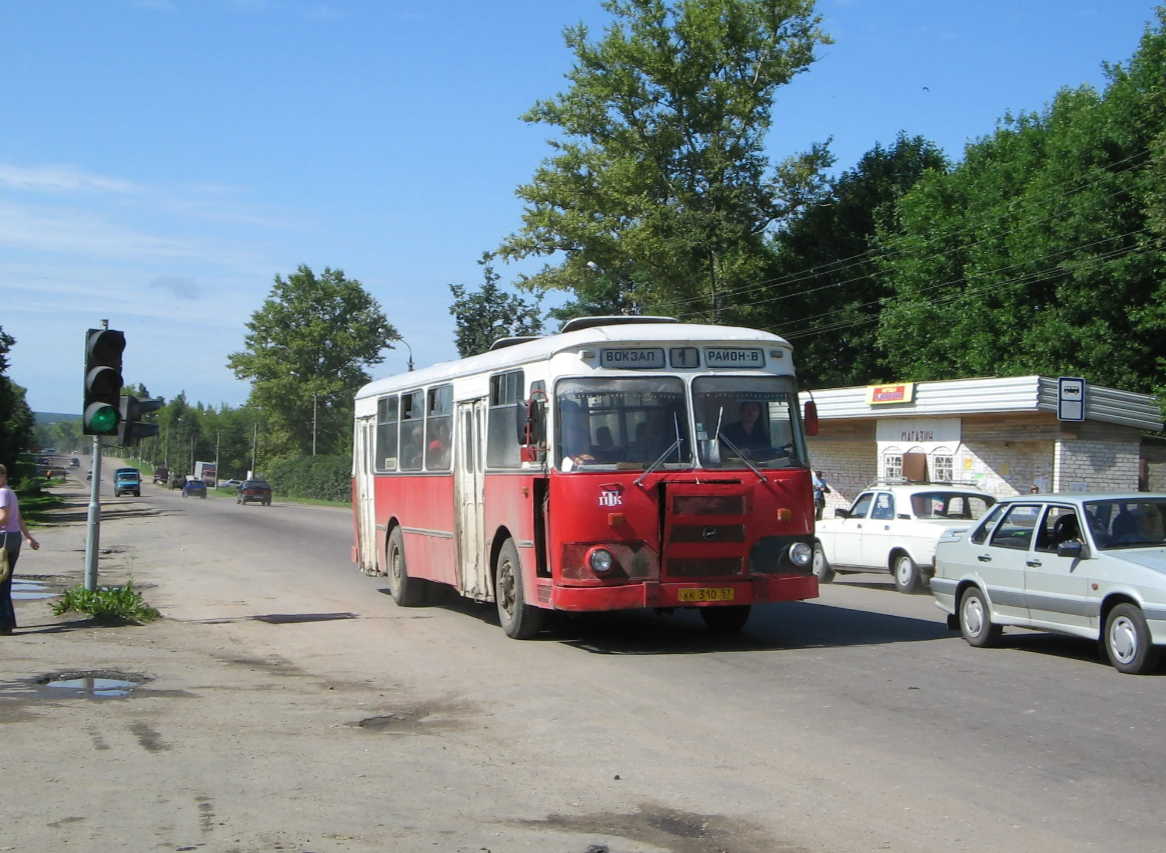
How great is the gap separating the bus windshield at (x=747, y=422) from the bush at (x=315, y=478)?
7084cm

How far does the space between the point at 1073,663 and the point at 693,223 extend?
37.2m

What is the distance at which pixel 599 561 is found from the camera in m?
11.5

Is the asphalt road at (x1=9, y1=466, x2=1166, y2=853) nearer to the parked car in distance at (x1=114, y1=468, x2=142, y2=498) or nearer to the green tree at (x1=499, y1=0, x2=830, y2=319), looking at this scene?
the green tree at (x1=499, y1=0, x2=830, y2=319)

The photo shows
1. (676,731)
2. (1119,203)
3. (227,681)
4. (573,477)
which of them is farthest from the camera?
(1119,203)

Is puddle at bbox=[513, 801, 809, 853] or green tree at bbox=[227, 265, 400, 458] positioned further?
green tree at bbox=[227, 265, 400, 458]

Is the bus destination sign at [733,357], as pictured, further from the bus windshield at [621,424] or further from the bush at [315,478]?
the bush at [315,478]

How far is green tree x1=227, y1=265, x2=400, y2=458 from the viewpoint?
113 meters

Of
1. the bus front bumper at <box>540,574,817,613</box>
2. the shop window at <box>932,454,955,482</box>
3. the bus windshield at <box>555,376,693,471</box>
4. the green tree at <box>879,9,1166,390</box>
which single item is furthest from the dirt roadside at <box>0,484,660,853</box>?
the green tree at <box>879,9,1166,390</box>

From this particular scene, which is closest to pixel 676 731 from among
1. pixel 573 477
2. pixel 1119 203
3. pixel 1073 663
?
pixel 573 477

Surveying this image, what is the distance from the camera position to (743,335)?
1259 cm

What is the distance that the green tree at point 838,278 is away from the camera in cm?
5219

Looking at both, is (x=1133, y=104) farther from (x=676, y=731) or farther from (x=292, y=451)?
(x=292, y=451)

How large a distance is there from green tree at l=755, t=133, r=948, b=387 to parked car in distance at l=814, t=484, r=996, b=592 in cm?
3211

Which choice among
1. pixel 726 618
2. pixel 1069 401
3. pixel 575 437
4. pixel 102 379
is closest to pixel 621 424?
pixel 575 437
